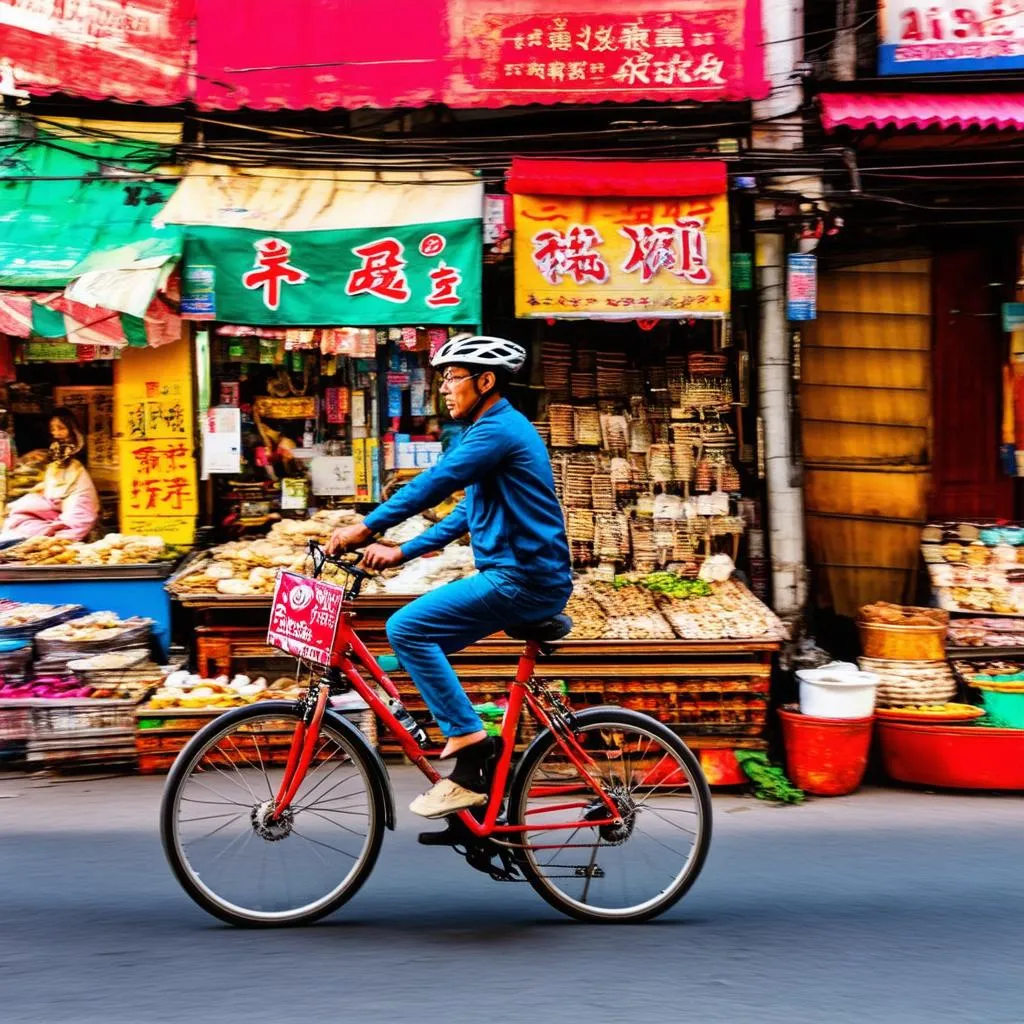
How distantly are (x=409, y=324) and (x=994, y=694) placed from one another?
4750 mm

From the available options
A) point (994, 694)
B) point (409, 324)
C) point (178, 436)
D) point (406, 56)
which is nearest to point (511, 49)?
point (406, 56)

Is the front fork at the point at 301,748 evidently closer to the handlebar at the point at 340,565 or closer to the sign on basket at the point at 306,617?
the sign on basket at the point at 306,617

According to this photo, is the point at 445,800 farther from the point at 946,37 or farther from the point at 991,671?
the point at 946,37

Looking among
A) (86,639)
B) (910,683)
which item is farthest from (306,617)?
(910,683)

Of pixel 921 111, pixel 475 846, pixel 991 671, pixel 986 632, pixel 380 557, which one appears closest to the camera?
pixel 380 557

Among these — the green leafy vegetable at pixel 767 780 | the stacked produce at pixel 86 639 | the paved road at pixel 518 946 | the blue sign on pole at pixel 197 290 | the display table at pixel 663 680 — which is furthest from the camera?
the blue sign on pole at pixel 197 290

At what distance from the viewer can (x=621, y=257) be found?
8391 millimetres

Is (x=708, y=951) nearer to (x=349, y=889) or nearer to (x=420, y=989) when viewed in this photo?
(x=420, y=989)

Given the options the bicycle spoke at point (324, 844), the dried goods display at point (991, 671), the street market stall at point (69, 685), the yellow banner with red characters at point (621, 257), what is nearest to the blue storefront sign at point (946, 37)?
the yellow banner with red characters at point (621, 257)

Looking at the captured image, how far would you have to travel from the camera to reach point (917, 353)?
9.63 meters

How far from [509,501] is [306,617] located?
2.92ft

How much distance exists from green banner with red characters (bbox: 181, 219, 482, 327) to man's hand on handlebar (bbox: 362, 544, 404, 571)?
177 inches

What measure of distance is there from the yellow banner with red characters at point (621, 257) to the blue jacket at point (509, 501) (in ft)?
13.4

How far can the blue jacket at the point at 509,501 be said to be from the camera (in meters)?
4.27
